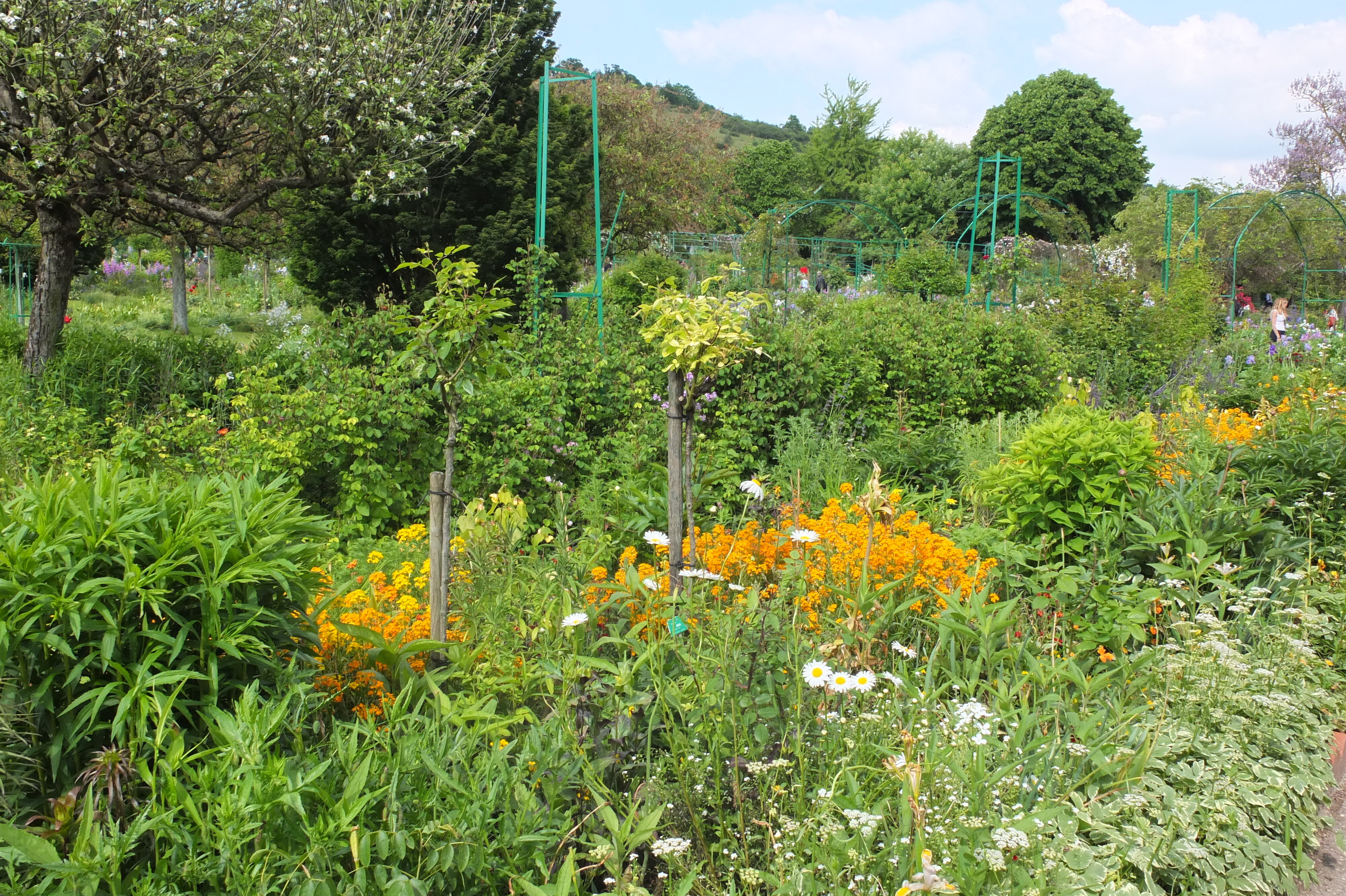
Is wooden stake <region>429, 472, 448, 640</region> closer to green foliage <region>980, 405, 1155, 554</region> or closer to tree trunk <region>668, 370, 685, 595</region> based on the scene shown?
tree trunk <region>668, 370, 685, 595</region>


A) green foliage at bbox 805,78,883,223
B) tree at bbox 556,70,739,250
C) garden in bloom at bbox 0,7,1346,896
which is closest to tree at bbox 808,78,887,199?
green foliage at bbox 805,78,883,223

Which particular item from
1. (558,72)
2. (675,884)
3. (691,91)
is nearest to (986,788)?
(675,884)

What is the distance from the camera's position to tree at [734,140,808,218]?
4288 centimetres

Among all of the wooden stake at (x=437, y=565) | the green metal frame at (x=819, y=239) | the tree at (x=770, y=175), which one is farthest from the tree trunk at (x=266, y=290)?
the tree at (x=770, y=175)

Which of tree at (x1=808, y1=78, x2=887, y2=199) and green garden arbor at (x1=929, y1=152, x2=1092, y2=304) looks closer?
green garden arbor at (x1=929, y1=152, x2=1092, y2=304)

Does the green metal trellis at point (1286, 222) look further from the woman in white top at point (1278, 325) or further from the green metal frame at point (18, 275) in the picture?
the green metal frame at point (18, 275)

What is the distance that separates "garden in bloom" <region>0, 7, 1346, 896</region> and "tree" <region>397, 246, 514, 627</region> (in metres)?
0.02

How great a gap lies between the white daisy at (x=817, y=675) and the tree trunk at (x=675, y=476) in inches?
28.3

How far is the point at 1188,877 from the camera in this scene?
210 cm

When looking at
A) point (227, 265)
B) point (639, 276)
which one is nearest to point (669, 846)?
point (639, 276)

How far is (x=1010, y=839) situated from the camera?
1586mm

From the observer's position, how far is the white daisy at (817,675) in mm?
1962

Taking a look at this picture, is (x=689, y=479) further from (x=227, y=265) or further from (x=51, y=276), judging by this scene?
(x=227, y=265)

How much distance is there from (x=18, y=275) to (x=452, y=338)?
38.3 feet
